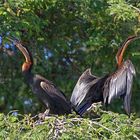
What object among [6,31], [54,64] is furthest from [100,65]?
[6,31]

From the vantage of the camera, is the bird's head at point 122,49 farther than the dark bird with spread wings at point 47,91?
Yes

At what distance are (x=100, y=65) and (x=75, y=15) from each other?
87 cm

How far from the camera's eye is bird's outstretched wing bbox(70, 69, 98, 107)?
742 cm

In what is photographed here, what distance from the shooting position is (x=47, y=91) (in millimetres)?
6660

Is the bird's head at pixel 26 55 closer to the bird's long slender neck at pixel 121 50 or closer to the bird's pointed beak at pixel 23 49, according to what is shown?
the bird's pointed beak at pixel 23 49

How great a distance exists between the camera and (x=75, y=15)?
7895 mm

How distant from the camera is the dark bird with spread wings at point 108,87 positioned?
284 inches

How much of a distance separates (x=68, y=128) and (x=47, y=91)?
1.46 m

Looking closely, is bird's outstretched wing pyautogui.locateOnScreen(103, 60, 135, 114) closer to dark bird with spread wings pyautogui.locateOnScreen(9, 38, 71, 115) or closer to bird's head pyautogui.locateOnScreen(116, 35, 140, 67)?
bird's head pyautogui.locateOnScreen(116, 35, 140, 67)

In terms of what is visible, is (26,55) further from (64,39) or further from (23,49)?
(64,39)

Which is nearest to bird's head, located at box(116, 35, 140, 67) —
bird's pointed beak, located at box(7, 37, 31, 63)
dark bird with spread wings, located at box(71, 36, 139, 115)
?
dark bird with spread wings, located at box(71, 36, 139, 115)

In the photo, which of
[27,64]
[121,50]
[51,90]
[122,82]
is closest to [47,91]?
[51,90]

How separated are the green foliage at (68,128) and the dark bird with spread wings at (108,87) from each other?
1.53m

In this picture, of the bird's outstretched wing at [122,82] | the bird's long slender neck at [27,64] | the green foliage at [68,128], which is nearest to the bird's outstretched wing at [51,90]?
the bird's long slender neck at [27,64]
